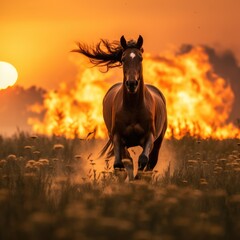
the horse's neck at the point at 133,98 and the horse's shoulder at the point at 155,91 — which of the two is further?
the horse's shoulder at the point at 155,91

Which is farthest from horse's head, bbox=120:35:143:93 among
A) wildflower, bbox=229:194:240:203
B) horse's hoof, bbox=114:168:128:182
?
wildflower, bbox=229:194:240:203

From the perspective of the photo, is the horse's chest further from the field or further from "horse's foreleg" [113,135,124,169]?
the field

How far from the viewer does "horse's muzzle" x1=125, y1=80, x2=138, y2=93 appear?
29.7 feet

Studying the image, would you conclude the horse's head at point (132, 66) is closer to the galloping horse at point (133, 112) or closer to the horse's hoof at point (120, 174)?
the galloping horse at point (133, 112)

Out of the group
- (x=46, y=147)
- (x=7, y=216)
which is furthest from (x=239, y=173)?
(x=46, y=147)

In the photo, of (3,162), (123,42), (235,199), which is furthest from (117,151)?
(235,199)

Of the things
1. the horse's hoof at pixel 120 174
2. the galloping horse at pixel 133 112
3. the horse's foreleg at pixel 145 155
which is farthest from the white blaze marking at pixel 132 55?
the horse's hoof at pixel 120 174

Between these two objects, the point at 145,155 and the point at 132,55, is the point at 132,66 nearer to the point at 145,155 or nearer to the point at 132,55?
the point at 132,55

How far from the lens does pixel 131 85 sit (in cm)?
909

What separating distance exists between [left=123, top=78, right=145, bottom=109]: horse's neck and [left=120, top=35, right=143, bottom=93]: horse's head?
0.24m

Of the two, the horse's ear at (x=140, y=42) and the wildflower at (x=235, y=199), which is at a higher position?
the horse's ear at (x=140, y=42)

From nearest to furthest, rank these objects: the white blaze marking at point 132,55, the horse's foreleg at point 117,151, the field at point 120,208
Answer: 1. the field at point 120,208
2. the white blaze marking at point 132,55
3. the horse's foreleg at point 117,151

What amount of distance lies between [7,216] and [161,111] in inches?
242

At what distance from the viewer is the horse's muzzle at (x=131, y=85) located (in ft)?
29.7
